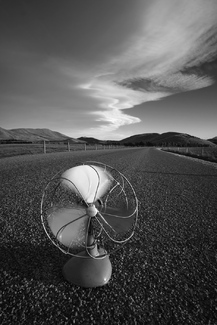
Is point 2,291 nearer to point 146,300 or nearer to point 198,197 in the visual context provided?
point 146,300

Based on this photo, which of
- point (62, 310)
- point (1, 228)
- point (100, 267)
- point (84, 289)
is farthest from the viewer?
point (1, 228)

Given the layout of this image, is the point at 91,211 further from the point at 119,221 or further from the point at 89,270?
the point at 89,270

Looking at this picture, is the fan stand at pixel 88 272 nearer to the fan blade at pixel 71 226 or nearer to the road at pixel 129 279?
the road at pixel 129 279

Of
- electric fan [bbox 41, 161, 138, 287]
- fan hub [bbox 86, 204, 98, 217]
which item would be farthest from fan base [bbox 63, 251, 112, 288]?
fan hub [bbox 86, 204, 98, 217]

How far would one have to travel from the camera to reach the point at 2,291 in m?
1.95

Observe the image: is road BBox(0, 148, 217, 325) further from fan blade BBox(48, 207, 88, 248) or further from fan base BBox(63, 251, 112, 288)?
fan blade BBox(48, 207, 88, 248)

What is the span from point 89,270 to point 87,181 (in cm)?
112

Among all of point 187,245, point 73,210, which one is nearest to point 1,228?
point 73,210

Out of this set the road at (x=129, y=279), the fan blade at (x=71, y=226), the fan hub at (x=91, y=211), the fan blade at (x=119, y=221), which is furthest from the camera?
the fan blade at (x=119, y=221)

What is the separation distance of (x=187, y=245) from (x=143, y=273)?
109 centimetres

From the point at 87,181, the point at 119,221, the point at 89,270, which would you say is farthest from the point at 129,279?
the point at 87,181

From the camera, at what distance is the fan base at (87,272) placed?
210cm

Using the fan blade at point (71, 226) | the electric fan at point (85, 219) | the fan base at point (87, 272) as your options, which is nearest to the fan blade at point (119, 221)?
the electric fan at point (85, 219)

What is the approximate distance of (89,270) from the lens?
85.7 inches
